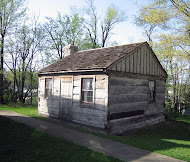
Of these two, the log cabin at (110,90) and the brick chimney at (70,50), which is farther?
the brick chimney at (70,50)

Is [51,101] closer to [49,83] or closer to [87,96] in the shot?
[49,83]

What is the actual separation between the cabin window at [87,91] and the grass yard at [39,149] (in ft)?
10.3

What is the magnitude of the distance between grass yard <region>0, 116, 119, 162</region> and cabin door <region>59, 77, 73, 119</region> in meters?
3.37

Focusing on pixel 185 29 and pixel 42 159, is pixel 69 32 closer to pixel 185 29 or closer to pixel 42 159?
pixel 185 29

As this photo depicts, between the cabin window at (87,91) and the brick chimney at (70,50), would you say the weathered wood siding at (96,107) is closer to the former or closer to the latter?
the cabin window at (87,91)

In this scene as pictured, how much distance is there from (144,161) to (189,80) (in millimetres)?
23192

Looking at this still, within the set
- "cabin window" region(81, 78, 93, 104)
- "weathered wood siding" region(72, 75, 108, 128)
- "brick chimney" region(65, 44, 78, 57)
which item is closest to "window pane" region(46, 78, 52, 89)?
"weathered wood siding" region(72, 75, 108, 128)

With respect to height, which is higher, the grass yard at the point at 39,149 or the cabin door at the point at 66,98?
the cabin door at the point at 66,98

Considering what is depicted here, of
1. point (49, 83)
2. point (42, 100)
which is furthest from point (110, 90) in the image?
point (42, 100)

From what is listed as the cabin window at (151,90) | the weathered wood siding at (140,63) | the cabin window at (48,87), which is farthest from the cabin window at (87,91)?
the cabin window at (151,90)

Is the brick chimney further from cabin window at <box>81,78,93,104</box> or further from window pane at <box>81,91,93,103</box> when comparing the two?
window pane at <box>81,91,93,103</box>

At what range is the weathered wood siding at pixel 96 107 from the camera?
8849mm

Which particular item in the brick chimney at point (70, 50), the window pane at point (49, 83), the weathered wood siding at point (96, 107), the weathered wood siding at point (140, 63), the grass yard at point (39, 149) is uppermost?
the brick chimney at point (70, 50)

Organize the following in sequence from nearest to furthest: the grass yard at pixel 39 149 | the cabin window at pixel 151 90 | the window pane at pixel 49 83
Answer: the grass yard at pixel 39 149 → the cabin window at pixel 151 90 → the window pane at pixel 49 83
